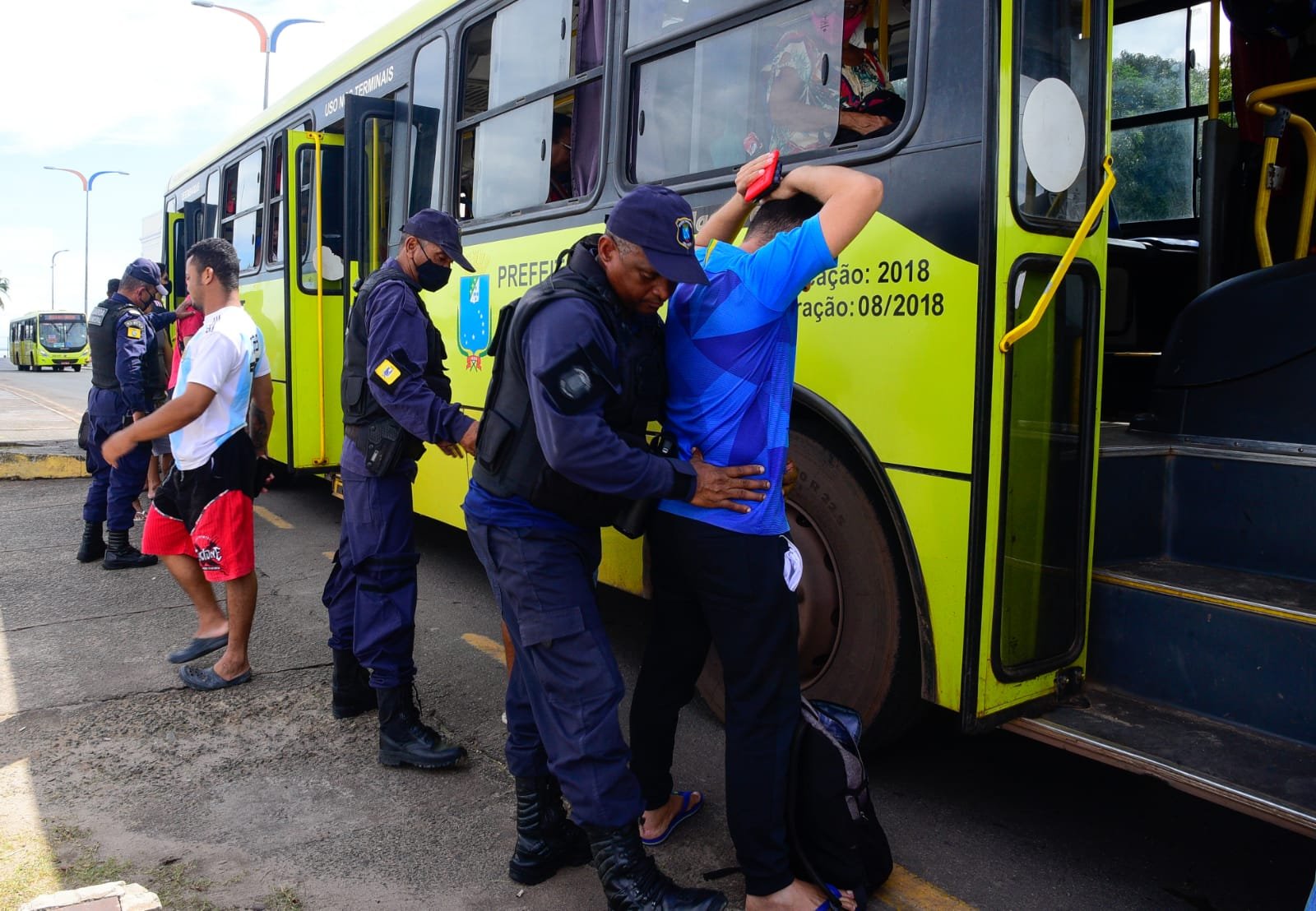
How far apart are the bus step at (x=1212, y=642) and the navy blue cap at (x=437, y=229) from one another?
2371 millimetres

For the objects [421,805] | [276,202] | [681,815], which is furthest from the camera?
[276,202]

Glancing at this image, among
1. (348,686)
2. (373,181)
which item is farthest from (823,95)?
(373,181)

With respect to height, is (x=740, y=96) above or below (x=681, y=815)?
above

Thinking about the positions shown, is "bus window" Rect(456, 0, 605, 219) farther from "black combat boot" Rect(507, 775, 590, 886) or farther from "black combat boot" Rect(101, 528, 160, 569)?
"black combat boot" Rect(101, 528, 160, 569)

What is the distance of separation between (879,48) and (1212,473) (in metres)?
1.86

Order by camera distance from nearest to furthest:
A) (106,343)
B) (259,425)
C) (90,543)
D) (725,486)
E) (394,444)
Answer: (725,486), (394,444), (259,425), (90,543), (106,343)

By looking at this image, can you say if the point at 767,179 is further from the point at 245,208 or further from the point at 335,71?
the point at 245,208

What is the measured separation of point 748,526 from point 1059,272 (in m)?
1.08

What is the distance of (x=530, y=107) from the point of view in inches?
180

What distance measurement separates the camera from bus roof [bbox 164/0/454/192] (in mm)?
5543

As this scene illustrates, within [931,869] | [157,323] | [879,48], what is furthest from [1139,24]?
[157,323]

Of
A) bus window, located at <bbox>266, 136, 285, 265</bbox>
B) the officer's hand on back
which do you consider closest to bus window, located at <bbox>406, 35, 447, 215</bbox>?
bus window, located at <bbox>266, 136, 285, 265</bbox>

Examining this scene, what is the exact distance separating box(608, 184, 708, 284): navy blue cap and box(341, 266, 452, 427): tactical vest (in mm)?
1453

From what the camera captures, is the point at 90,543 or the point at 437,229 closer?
the point at 437,229
